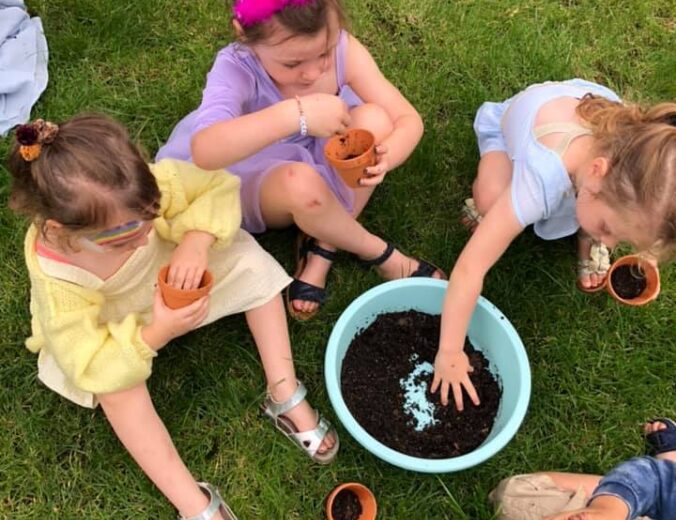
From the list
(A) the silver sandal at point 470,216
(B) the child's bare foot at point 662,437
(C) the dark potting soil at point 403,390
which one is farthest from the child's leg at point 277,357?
(B) the child's bare foot at point 662,437

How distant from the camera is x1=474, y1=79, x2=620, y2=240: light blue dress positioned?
218 cm

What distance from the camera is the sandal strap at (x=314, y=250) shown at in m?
2.60

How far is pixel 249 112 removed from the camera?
7.76 feet

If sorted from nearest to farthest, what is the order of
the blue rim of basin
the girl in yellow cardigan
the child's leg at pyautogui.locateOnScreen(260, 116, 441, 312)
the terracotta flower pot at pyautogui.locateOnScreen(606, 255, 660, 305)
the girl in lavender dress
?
the girl in yellow cardigan → the girl in lavender dress → the blue rim of basin → the child's leg at pyautogui.locateOnScreen(260, 116, 441, 312) → the terracotta flower pot at pyautogui.locateOnScreen(606, 255, 660, 305)

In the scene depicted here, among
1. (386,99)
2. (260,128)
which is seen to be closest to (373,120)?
(386,99)

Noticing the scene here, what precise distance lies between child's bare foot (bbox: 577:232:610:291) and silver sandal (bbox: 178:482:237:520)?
4.59ft

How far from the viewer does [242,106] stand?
2318 millimetres

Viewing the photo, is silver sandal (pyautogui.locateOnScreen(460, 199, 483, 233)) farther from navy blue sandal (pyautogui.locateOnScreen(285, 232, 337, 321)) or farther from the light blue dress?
navy blue sandal (pyautogui.locateOnScreen(285, 232, 337, 321))

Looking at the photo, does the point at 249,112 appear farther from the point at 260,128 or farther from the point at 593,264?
the point at 593,264

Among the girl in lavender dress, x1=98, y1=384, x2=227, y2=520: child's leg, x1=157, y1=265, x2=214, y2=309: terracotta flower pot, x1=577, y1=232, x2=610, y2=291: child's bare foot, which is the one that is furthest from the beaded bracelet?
x1=577, y1=232, x2=610, y2=291: child's bare foot

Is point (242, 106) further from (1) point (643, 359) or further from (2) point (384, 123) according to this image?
(1) point (643, 359)

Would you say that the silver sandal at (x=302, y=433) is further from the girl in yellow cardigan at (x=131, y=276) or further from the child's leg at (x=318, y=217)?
the child's leg at (x=318, y=217)

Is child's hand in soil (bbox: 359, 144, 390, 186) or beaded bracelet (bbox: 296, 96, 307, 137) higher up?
beaded bracelet (bbox: 296, 96, 307, 137)

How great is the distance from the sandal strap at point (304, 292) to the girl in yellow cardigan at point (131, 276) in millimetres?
156
